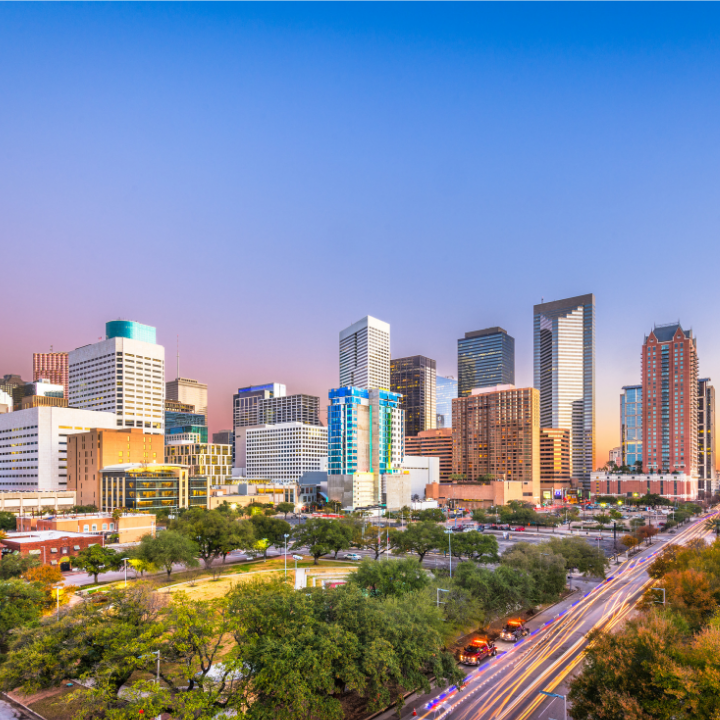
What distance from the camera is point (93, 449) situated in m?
160

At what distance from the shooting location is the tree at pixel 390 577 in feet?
149

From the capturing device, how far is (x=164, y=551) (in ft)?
212

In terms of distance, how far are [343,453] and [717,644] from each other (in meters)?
171

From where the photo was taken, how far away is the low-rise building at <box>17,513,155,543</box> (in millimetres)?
93438

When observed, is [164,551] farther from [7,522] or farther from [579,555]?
[7,522]

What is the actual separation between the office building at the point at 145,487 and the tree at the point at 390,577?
103661 millimetres

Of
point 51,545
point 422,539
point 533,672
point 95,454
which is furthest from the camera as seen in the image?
point 95,454

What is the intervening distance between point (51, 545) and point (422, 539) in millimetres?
54687

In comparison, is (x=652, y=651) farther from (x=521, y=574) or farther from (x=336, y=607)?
(x=521, y=574)

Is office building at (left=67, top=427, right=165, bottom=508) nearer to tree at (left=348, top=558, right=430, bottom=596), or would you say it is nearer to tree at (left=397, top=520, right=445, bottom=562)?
tree at (left=397, top=520, right=445, bottom=562)

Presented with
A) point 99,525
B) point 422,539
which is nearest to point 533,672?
point 422,539

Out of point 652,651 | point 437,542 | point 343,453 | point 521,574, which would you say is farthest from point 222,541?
point 343,453

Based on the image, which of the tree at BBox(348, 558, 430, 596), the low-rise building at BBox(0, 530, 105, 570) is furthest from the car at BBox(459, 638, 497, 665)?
the low-rise building at BBox(0, 530, 105, 570)

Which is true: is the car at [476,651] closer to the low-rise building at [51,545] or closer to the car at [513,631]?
the car at [513,631]
